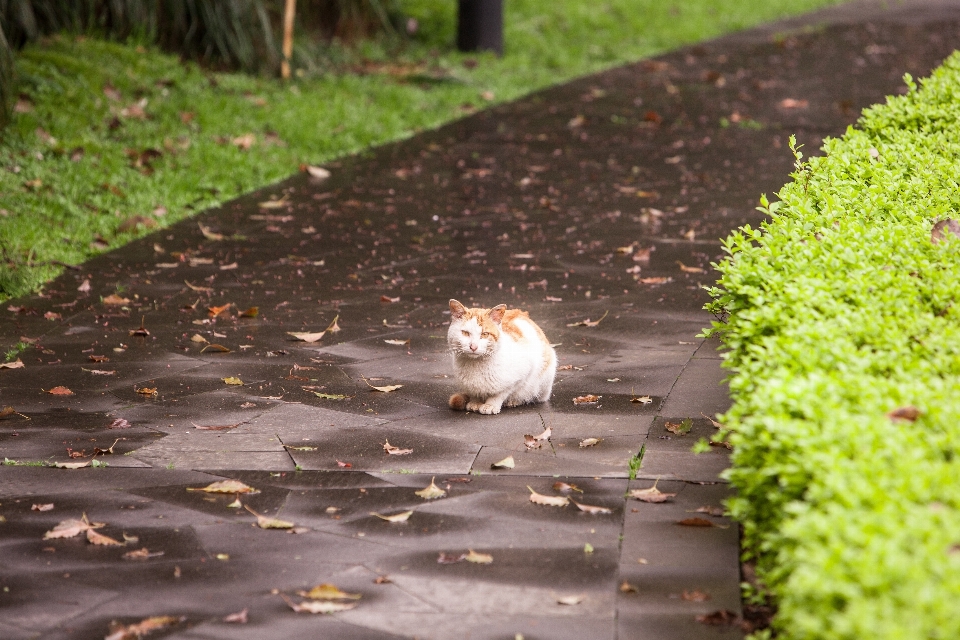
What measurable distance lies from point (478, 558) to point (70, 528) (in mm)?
1625

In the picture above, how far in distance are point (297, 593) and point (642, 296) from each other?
439cm

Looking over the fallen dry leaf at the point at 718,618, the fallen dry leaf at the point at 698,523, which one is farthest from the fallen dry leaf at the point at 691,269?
the fallen dry leaf at the point at 718,618

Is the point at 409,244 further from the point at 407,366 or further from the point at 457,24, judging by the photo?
the point at 457,24

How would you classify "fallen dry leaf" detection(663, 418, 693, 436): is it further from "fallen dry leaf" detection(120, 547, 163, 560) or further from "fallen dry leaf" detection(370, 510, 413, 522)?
"fallen dry leaf" detection(120, 547, 163, 560)

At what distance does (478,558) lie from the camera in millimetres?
4086

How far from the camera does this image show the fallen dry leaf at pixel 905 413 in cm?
338

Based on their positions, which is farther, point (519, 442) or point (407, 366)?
Result: point (407, 366)

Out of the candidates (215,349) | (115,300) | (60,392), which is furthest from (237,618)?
(115,300)

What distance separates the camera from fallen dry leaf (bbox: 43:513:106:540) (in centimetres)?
436

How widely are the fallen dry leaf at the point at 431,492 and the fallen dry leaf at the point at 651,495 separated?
0.77 meters

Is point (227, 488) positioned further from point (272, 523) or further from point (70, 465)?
point (70, 465)

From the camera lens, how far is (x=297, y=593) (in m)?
3.89

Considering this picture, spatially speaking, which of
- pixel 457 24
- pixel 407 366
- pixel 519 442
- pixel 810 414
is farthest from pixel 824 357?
pixel 457 24

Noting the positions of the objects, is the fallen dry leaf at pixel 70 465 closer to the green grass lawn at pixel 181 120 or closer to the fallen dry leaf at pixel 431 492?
the fallen dry leaf at pixel 431 492
